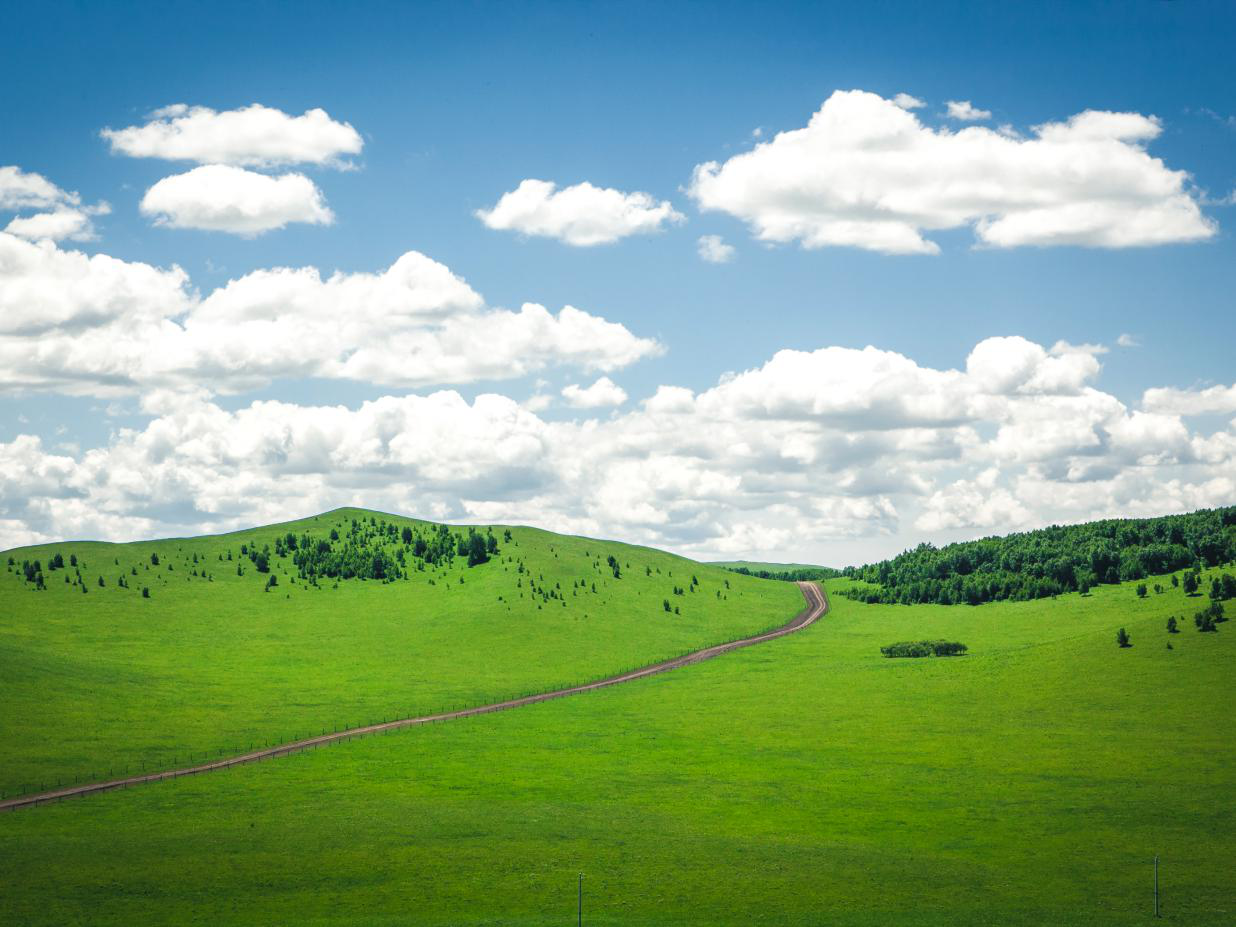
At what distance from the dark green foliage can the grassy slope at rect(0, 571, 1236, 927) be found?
25.3 metres

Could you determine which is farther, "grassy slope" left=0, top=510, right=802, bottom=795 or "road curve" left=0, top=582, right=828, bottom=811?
"grassy slope" left=0, top=510, right=802, bottom=795

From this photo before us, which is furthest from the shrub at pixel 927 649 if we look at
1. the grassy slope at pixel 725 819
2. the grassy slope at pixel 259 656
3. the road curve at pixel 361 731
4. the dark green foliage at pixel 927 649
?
the grassy slope at pixel 259 656

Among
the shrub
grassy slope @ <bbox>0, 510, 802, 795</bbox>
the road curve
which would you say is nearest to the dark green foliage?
the shrub

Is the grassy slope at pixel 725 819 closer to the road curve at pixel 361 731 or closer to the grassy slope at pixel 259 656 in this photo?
the road curve at pixel 361 731

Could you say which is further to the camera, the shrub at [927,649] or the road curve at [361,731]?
the shrub at [927,649]

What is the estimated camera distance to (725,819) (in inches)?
2771

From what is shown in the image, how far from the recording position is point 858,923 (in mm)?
49750

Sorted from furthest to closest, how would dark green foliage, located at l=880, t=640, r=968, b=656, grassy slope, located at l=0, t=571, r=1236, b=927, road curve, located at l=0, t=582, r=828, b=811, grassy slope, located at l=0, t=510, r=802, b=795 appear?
dark green foliage, located at l=880, t=640, r=968, b=656
grassy slope, located at l=0, t=510, r=802, b=795
road curve, located at l=0, t=582, r=828, b=811
grassy slope, located at l=0, t=571, r=1236, b=927

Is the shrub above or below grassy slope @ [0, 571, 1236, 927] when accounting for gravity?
above

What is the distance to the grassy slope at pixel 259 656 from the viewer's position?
329 feet

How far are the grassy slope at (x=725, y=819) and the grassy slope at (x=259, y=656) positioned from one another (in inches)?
622

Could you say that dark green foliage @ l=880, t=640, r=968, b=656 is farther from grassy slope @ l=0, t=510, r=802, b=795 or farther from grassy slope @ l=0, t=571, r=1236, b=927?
grassy slope @ l=0, t=510, r=802, b=795

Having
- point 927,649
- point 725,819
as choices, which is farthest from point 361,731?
point 927,649

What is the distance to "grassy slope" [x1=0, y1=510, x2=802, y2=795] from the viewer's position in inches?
3949
